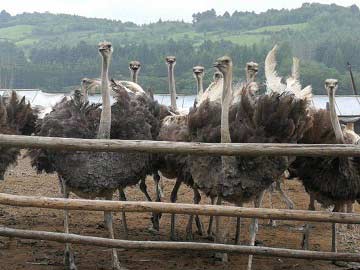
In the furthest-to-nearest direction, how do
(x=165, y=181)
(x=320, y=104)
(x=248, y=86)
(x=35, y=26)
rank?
(x=35, y=26)
(x=320, y=104)
(x=165, y=181)
(x=248, y=86)

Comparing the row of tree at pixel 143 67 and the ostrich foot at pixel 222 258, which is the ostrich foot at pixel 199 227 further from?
the row of tree at pixel 143 67

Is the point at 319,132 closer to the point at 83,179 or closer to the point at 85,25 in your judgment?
the point at 83,179

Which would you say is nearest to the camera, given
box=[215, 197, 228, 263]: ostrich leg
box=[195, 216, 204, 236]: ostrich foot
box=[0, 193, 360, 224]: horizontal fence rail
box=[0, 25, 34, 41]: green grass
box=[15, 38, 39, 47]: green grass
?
box=[0, 193, 360, 224]: horizontal fence rail

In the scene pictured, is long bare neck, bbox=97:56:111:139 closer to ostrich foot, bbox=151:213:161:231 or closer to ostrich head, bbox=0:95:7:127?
ostrich head, bbox=0:95:7:127

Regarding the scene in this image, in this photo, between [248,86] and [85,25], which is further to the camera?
[85,25]

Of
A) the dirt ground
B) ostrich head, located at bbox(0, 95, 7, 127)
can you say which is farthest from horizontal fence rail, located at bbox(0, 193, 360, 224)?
ostrich head, located at bbox(0, 95, 7, 127)

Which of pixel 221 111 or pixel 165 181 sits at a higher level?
pixel 221 111

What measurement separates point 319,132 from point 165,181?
5380mm

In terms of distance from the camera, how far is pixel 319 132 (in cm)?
698

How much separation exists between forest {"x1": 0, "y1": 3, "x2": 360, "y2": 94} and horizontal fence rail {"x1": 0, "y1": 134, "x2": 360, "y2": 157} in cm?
619

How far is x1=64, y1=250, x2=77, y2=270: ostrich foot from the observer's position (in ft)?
21.3

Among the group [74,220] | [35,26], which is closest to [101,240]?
[74,220]

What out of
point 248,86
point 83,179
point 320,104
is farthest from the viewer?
point 320,104

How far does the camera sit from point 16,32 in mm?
66188
